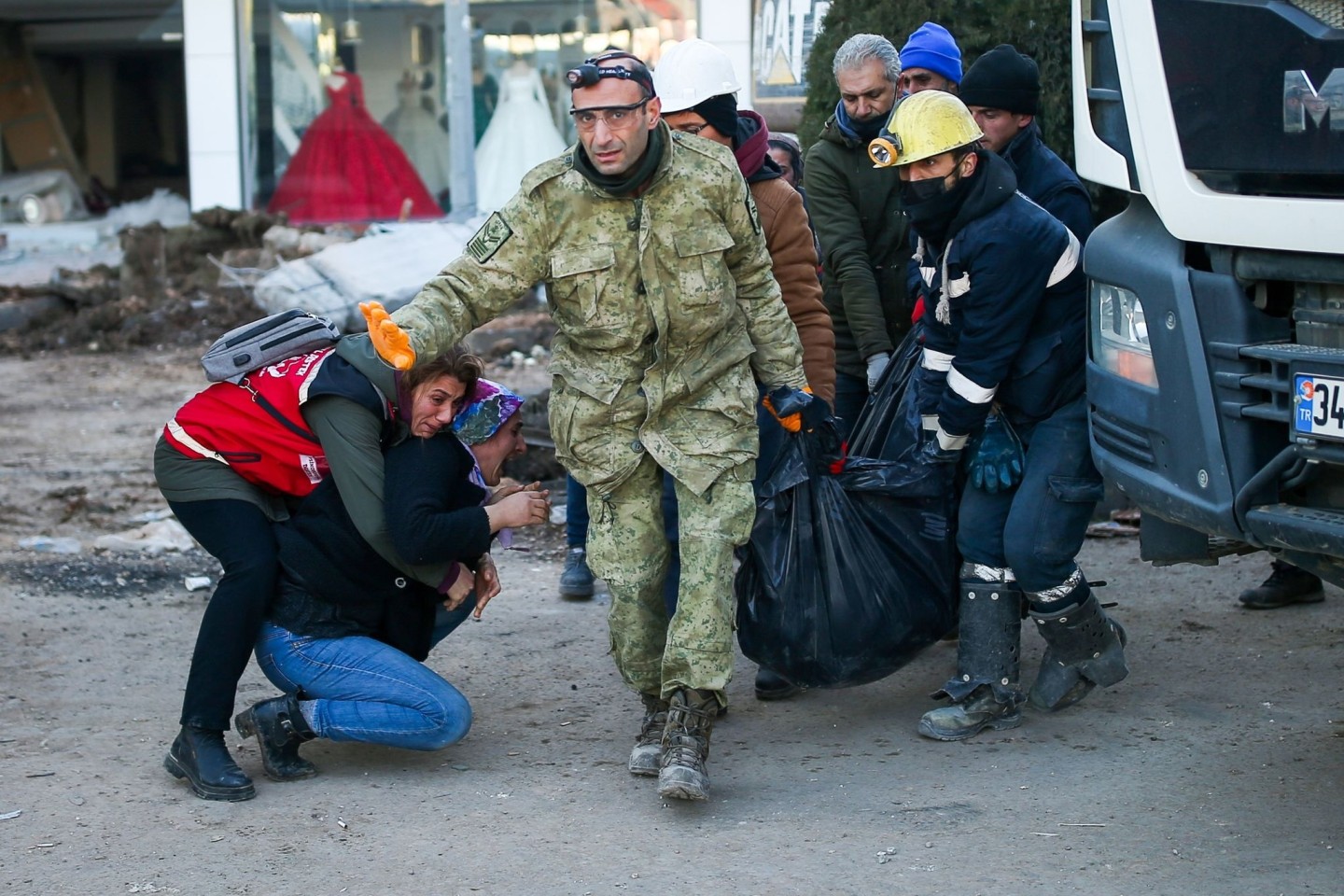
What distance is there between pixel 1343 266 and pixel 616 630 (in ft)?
6.42

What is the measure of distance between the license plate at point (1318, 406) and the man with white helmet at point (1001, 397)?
1.01 meters

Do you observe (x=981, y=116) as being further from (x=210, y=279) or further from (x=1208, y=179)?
(x=210, y=279)

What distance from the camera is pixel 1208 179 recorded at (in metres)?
3.25

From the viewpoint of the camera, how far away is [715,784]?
384 cm

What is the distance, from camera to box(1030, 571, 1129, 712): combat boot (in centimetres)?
402

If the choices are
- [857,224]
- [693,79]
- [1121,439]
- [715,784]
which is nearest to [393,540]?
[715,784]

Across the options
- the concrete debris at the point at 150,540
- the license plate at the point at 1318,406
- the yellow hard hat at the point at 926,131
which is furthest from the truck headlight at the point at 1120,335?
the concrete debris at the point at 150,540

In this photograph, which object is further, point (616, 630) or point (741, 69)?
point (741, 69)

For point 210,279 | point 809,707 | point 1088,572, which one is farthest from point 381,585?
point 210,279

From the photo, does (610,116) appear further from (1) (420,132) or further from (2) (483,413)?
(1) (420,132)

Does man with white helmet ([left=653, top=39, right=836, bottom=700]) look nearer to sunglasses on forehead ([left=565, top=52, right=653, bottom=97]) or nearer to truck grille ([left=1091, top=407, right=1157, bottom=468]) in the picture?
sunglasses on forehead ([left=565, top=52, right=653, bottom=97])

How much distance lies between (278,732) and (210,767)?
0.18 metres

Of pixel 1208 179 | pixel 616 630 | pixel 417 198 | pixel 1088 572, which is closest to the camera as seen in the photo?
pixel 1208 179

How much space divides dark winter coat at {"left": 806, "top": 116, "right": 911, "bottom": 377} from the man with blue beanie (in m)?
0.26
